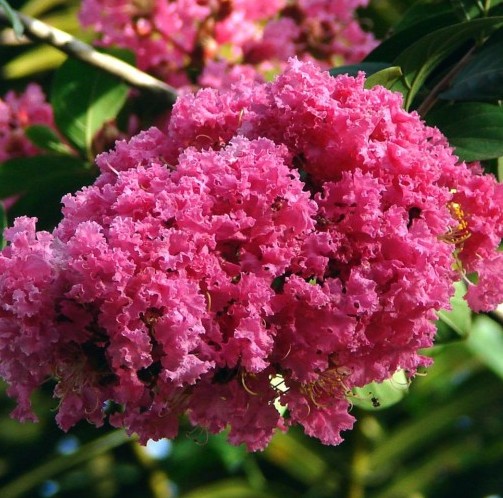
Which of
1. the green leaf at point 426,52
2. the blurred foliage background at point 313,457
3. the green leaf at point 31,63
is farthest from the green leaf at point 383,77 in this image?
the blurred foliage background at point 313,457

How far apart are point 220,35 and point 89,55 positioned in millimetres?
461

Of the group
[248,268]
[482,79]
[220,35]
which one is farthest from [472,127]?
[220,35]

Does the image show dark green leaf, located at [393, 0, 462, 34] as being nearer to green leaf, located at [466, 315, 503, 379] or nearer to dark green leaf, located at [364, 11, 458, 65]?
dark green leaf, located at [364, 11, 458, 65]

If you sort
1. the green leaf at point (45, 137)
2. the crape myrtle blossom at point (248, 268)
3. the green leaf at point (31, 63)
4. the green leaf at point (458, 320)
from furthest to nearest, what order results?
the green leaf at point (31, 63), the green leaf at point (45, 137), the green leaf at point (458, 320), the crape myrtle blossom at point (248, 268)

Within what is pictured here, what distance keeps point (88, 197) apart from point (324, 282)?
251 millimetres

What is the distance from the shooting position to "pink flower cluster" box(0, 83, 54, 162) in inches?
91.2

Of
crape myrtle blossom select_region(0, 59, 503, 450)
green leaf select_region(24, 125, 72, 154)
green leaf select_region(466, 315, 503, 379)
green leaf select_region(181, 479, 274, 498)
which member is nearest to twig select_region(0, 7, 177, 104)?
green leaf select_region(24, 125, 72, 154)

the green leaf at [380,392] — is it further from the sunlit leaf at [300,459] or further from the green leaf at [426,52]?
the sunlit leaf at [300,459]

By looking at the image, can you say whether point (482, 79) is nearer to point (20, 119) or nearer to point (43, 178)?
point (43, 178)

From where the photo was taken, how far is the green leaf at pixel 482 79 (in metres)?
1.61

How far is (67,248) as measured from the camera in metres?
1.22

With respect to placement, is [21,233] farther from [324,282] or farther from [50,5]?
[50,5]

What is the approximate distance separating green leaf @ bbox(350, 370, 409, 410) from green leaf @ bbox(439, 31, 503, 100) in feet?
1.17

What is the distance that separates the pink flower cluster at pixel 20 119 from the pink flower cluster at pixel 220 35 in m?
0.18
